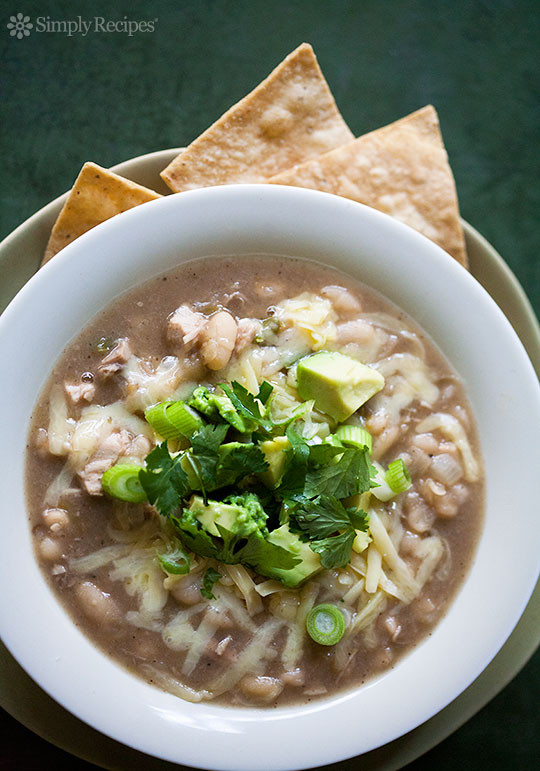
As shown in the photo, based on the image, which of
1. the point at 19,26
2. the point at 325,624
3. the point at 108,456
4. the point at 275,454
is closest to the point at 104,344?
the point at 108,456

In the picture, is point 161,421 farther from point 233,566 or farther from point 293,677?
point 293,677

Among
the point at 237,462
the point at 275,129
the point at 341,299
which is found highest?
the point at 275,129

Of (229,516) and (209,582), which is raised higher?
(229,516)

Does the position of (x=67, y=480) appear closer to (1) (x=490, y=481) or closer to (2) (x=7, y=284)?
(2) (x=7, y=284)

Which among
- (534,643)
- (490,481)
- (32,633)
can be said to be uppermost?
(490,481)

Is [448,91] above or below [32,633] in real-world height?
above

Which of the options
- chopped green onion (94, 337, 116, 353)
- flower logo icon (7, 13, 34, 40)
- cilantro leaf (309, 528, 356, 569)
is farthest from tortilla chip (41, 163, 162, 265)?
cilantro leaf (309, 528, 356, 569)

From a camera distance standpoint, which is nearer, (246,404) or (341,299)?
(246,404)

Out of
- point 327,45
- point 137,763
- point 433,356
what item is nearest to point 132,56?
point 327,45
